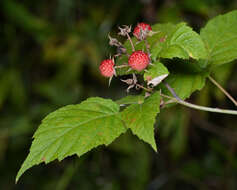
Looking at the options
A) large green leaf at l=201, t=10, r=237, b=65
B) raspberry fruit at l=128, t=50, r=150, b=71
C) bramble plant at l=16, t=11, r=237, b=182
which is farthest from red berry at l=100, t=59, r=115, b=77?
large green leaf at l=201, t=10, r=237, b=65

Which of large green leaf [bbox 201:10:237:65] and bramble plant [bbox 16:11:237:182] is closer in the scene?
bramble plant [bbox 16:11:237:182]

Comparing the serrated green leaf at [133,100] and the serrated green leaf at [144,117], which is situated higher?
the serrated green leaf at [133,100]

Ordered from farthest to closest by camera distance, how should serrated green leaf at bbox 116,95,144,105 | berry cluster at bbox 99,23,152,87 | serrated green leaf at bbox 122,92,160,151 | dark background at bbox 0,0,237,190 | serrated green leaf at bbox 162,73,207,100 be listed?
1. dark background at bbox 0,0,237,190
2. serrated green leaf at bbox 162,73,207,100
3. serrated green leaf at bbox 116,95,144,105
4. berry cluster at bbox 99,23,152,87
5. serrated green leaf at bbox 122,92,160,151

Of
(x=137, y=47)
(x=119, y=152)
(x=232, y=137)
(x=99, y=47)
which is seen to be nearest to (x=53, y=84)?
(x=99, y=47)

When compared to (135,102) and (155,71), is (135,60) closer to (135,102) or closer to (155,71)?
(155,71)

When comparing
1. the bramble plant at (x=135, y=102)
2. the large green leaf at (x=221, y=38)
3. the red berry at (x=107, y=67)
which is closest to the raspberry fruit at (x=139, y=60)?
the bramble plant at (x=135, y=102)

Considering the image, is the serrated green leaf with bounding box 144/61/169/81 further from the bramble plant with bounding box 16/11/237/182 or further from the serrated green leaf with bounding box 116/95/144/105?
the serrated green leaf with bounding box 116/95/144/105

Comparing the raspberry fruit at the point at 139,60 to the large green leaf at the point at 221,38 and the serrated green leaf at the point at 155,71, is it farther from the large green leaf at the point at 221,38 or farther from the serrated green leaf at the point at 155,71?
the large green leaf at the point at 221,38

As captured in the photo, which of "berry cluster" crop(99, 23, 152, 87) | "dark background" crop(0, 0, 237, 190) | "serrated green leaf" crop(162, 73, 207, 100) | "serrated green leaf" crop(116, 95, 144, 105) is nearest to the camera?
"berry cluster" crop(99, 23, 152, 87)

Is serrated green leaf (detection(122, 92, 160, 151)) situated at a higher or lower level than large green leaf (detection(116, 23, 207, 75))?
lower
